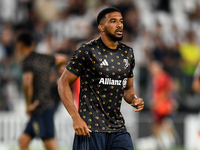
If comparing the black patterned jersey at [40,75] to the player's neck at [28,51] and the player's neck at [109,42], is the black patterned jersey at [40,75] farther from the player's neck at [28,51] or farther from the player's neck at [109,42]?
the player's neck at [109,42]

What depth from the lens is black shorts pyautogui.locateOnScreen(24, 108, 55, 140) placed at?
6254 mm

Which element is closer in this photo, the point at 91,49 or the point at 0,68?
the point at 91,49

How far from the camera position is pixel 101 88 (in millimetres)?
3875

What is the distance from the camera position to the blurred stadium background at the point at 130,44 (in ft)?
35.0

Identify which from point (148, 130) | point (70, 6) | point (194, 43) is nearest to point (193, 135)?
point (148, 130)

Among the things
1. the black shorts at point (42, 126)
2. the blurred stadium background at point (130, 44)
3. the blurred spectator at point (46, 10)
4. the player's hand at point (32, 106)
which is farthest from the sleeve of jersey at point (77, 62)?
the blurred spectator at point (46, 10)

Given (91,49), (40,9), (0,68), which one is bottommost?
(0,68)

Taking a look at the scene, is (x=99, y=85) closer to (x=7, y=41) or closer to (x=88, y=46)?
(x=88, y=46)

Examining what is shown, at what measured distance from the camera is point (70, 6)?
41.2ft

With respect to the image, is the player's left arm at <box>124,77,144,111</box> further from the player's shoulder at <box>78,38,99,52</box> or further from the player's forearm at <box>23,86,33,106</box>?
the player's forearm at <box>23,86,33,106</box>

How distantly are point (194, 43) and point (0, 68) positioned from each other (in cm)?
579

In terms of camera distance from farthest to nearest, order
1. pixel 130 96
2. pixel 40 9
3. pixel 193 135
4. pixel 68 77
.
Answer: pixel 40 9 → pixel 193 135 → pixel 130 96 → pixel 68 77

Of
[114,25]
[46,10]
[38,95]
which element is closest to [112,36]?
[114,25]

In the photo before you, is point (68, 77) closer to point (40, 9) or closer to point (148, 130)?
point (148, 130)
